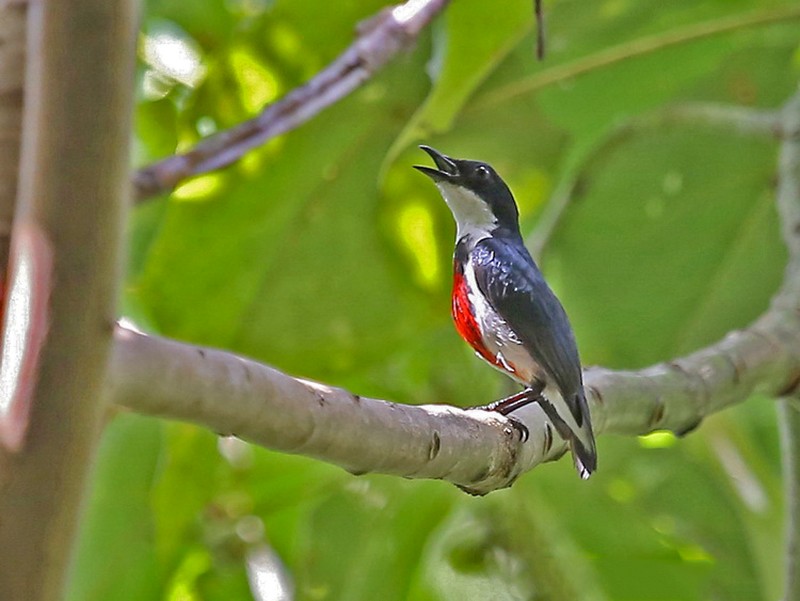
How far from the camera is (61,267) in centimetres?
78

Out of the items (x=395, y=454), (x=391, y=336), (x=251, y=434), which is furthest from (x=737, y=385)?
(x=391, y=336)

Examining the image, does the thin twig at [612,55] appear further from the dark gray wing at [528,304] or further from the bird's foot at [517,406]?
the bird's foot at [517,406]

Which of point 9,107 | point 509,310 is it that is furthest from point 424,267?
point 9,107

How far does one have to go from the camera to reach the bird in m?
1.62

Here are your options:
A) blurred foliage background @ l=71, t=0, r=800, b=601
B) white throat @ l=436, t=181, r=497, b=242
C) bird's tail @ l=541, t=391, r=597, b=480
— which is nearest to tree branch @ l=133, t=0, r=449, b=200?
blurred foliage background @ l=71, t=0, r=800, b=601

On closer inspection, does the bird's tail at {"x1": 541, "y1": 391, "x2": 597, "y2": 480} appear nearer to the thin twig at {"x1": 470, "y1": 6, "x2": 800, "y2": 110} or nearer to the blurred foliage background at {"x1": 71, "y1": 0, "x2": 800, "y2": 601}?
the blurred foliage background at {"x1": 71, "y1": 0, "x2": 800, "y2": 601}

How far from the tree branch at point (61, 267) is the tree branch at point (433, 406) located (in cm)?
6

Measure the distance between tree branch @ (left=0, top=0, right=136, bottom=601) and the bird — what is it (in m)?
0.83

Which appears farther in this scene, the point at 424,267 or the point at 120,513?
the point at 424,267

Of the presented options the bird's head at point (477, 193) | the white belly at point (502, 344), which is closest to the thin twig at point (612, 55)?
the bird's head at point (477, 193)

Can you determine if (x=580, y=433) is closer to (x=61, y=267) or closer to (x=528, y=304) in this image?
(x=528, y=304)

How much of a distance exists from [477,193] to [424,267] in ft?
1.42

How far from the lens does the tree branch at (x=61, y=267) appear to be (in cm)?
77

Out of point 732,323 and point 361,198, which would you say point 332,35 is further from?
point 732,323
